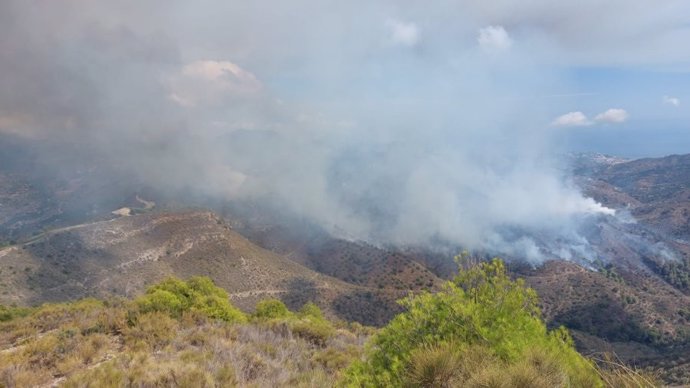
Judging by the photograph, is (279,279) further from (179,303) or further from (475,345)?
(475,345)

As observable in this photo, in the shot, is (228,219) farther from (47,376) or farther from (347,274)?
(47,376)

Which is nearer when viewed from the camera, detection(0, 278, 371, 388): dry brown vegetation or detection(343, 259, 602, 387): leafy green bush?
detection(343, 259, 602, 387): leafy green bush

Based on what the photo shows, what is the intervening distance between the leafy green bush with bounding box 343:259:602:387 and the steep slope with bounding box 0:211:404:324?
7216 centimetres

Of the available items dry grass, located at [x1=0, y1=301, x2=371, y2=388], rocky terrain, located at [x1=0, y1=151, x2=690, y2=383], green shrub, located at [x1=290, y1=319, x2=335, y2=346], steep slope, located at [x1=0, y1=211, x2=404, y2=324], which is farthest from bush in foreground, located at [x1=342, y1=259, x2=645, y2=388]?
steep slope, located at [x1=0, y1=211, x2=404, y2=324]

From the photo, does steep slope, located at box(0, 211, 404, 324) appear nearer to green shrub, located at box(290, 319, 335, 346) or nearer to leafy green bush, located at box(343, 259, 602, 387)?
green shrub, located at box(290, 319, 335, 346)

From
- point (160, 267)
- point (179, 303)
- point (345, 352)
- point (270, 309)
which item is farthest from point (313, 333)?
point (160, 267)

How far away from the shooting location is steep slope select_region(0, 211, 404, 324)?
2987 inches

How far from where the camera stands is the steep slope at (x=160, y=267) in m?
75.9

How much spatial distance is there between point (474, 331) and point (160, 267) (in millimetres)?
88776

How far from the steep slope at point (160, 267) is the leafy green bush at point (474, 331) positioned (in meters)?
72.2

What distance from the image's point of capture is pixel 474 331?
678 centimetres

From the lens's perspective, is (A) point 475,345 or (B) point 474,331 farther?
(B) point 474,331

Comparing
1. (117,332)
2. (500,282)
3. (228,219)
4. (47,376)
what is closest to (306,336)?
(117,332)

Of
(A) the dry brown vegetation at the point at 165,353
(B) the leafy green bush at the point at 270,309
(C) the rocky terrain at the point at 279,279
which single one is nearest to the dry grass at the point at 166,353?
(A) the dry brown vegetation at the point at 165,353
